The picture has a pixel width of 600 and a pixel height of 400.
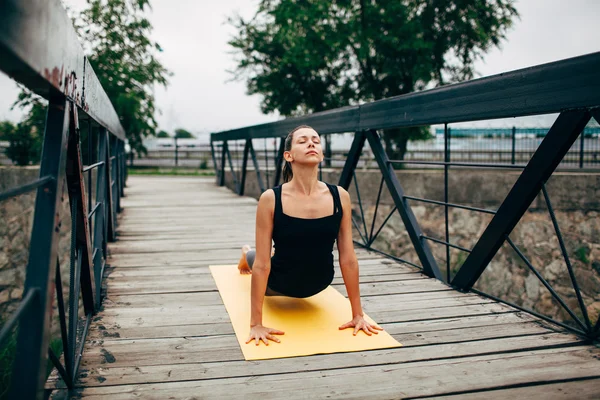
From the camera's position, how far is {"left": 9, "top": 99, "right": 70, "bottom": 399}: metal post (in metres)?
1.34

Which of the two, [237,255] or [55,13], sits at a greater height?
[55,13]

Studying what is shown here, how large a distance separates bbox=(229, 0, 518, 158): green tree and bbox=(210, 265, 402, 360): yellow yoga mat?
12604mm

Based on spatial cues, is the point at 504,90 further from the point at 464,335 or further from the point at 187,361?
the point at 187,361

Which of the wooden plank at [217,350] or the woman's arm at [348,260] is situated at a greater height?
the woman's arm at [348,260]

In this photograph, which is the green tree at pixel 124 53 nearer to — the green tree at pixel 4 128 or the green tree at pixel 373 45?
the green tree at pixel 373 45

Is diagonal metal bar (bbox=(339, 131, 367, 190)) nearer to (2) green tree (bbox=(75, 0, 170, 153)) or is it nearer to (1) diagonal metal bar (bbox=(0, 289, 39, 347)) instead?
(1) diagonal metal bar (bbox=(0, 289, 39, 347))

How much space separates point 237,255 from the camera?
4.75 m

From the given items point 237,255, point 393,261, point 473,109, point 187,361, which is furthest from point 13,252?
point 473,109

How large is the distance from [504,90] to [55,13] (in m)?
2.21

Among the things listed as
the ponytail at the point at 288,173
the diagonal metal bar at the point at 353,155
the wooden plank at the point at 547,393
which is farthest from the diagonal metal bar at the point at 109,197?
the wooden plank at the point at 547,393

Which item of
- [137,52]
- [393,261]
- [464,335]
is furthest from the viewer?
[137,52]

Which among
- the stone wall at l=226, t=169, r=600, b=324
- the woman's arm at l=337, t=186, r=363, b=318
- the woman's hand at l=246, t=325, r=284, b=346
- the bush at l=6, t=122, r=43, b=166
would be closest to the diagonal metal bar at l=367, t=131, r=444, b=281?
the woman's arm at l=337, t=186, r=363, b=318

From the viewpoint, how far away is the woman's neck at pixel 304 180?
2783 mm

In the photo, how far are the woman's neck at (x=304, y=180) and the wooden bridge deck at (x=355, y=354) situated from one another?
814 millimetres
